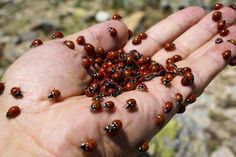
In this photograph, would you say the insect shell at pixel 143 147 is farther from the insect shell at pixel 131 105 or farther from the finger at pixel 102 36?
the finger at pixel 102 36

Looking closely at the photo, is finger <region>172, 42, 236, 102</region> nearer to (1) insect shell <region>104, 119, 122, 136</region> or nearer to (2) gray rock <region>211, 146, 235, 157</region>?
(1) insect shell <region>104, 119, 122, 136</region>

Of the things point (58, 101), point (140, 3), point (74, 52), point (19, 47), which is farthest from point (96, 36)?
point (140, 3)

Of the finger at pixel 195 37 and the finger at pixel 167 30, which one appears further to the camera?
the finger at pixel 167 30

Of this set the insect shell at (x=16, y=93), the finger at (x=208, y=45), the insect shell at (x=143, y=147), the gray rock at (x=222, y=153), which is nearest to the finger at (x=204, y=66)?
the finger at (x=208, y=45)

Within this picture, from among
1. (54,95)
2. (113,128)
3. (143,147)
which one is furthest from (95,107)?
(143,147)

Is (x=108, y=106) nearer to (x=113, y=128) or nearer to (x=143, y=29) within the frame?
(x=113, y=128)

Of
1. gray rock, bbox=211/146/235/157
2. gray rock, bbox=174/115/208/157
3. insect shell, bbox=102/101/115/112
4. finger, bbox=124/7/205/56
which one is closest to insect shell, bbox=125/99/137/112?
insect shell, bbox=102/101/115/112

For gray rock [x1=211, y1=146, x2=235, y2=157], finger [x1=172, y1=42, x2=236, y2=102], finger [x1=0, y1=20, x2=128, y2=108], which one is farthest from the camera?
gray rock [x1=211, y1=146, x2=235, y2=157]
